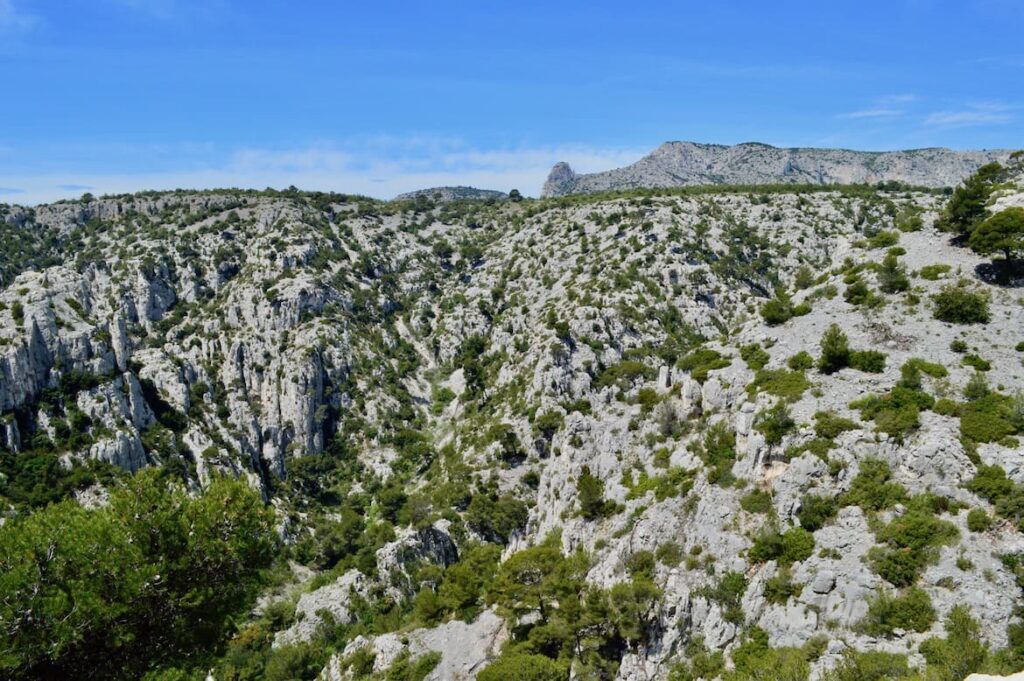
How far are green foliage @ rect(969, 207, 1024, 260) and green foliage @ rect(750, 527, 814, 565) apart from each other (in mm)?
30797

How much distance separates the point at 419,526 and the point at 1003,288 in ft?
203

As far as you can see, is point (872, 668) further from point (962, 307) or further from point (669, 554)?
point (962, 307)

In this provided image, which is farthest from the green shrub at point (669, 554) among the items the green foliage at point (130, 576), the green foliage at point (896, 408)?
the green foliage at point (130, 576)

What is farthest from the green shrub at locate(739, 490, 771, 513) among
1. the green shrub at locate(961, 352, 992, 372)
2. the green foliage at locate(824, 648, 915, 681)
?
the green shrub at locate(961, 352, 992, 372)

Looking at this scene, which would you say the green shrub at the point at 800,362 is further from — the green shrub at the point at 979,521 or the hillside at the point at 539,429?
the green shrub at the point at 979,521

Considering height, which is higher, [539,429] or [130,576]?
[130,576]

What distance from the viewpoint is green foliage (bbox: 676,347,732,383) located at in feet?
157

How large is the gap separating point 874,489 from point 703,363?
67.2ft

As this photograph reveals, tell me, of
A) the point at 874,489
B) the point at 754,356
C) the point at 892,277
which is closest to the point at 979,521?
the point at 874,489

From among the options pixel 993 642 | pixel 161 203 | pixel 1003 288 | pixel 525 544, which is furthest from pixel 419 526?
pixel 161 203

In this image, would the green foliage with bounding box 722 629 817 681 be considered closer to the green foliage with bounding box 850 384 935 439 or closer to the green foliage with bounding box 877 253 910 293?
the green foliage with bounding box 850 384 935 439

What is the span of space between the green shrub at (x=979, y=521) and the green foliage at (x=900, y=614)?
463 centimetres

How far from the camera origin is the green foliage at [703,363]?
4794cm

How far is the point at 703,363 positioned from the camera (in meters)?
Answer: 50.1
